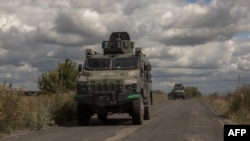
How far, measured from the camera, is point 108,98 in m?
18.2

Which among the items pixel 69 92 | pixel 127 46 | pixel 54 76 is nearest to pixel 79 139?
pixel 127 46

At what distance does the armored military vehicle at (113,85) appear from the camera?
59.9 feet

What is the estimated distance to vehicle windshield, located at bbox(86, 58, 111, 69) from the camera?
1978 centimetres

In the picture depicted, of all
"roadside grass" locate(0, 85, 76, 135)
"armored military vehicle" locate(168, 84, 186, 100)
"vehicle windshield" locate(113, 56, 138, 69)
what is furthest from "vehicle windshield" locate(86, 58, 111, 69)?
"armored military vehicle" locate(168, 84, 186, 100)

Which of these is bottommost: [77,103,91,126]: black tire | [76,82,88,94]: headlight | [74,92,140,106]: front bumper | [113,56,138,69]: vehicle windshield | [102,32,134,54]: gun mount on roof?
[77,103,91,126]: black tire

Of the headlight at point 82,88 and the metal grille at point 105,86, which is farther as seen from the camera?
the headlight at point 82,88

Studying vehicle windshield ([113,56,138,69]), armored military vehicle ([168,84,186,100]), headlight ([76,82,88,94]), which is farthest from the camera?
armored military vehicle ([168,84,186,100])

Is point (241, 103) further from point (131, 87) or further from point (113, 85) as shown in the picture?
point (113, 85)

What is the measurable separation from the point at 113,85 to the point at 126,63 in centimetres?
175

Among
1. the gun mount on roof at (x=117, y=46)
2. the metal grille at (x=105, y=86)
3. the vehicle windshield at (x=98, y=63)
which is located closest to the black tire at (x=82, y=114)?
the metal grille at (x=105, y=86)

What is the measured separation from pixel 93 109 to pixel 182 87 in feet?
185

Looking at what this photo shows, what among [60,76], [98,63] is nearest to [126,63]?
[98,63]

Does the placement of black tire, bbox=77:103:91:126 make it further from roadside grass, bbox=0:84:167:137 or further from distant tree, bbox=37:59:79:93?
distant tree, bbox=37:59:79:93

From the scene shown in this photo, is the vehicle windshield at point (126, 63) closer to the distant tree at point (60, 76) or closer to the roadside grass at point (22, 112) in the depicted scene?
the roadside grass at point (22, 112)
